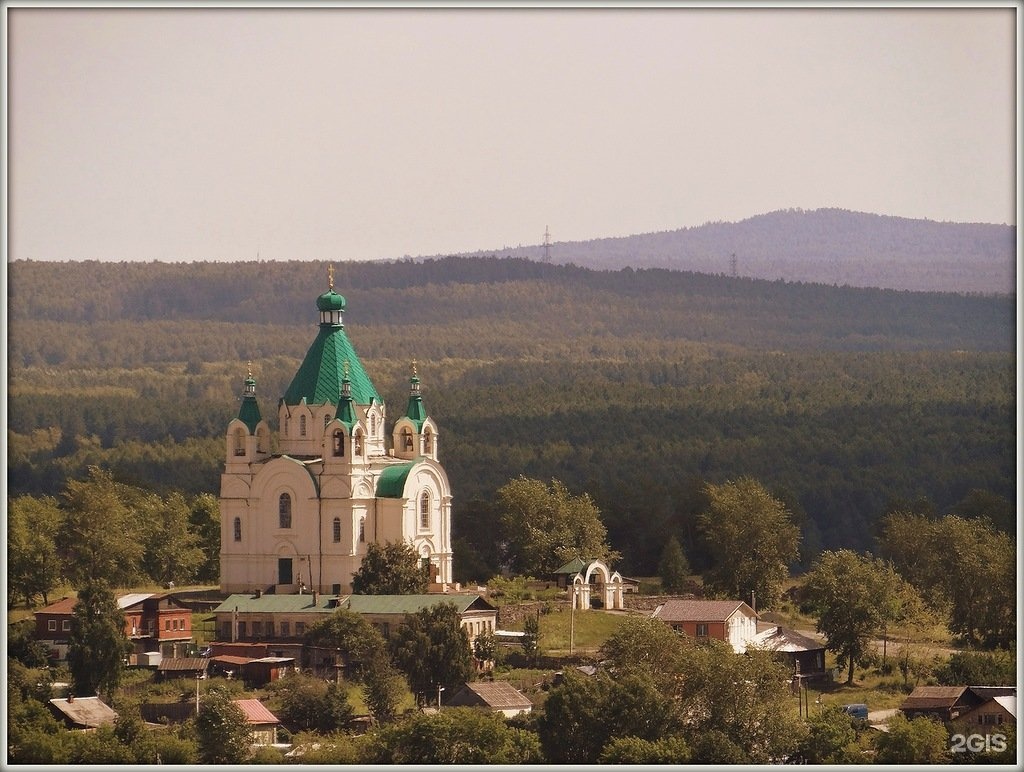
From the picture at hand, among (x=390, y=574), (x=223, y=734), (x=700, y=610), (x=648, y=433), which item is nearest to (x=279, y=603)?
(x=390, y=574)

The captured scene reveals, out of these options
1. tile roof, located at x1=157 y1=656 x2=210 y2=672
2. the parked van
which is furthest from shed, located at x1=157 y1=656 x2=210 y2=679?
the parked van

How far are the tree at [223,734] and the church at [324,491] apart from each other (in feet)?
47.5

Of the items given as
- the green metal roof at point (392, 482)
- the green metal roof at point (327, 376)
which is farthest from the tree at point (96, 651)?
the green metal roof at point (327, 376)

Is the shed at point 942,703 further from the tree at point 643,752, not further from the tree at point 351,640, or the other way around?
the tree at point 351,640

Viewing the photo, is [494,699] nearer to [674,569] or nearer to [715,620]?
[715,620]

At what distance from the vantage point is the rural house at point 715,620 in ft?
243

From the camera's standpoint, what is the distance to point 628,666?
6650 centimetres

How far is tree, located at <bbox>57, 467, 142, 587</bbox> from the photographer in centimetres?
8425

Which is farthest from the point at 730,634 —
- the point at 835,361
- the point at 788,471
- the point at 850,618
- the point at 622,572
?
the point at 835,361

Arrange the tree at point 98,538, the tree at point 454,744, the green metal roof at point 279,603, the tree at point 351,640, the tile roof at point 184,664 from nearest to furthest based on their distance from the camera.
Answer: the tree at point 454,744, the tree at point 351,640, the tile roof at point 184,664, the green metal roof at point 279,603, the tree at point 98,538

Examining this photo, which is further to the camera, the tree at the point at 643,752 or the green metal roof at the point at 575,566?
the green metal roof at the point at 575,566

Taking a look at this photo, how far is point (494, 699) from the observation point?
219ft

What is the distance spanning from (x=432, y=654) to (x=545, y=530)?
15.3 meters

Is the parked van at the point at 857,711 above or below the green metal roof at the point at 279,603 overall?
below
